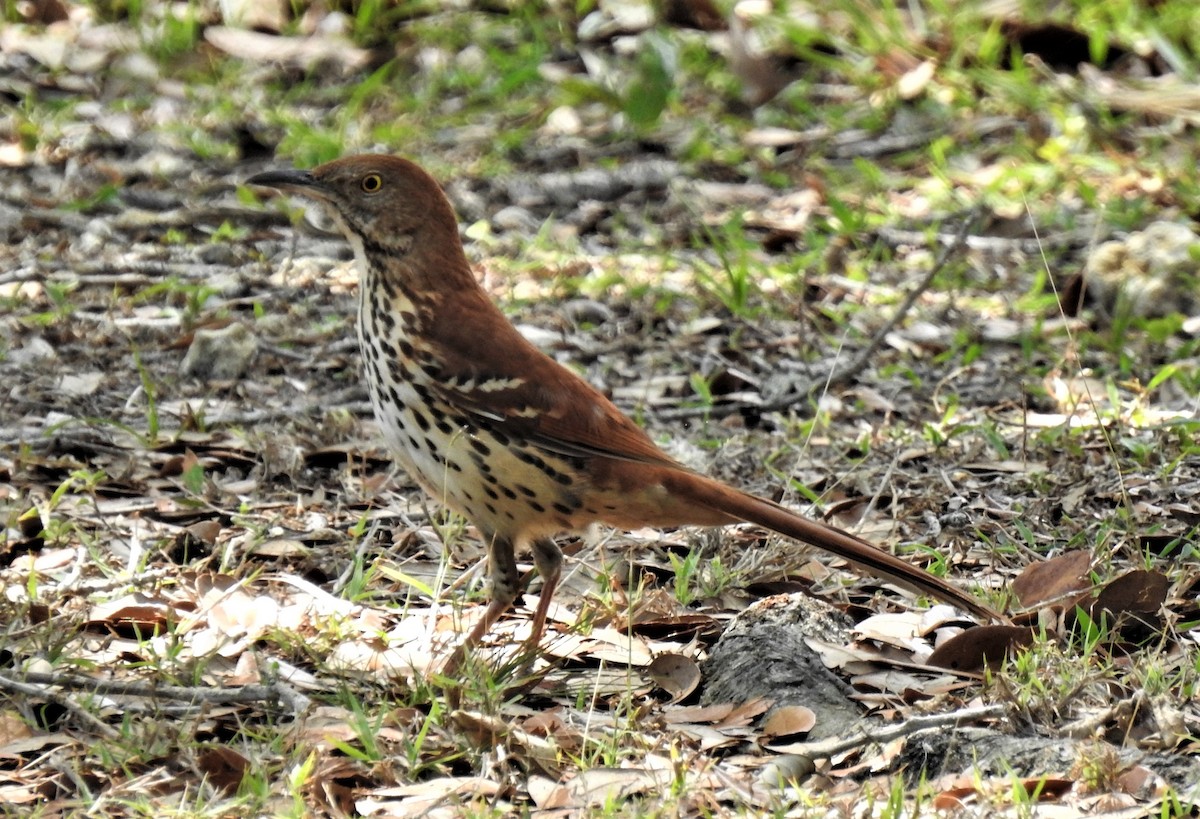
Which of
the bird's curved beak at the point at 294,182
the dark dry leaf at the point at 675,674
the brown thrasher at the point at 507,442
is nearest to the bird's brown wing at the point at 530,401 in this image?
the brown thrasher at the point at 507,442

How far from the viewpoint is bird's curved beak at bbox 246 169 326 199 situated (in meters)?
4.18

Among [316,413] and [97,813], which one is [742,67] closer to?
[316,413]

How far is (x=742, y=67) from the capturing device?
814 cm

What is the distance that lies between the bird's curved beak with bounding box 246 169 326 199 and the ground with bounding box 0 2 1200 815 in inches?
34.0

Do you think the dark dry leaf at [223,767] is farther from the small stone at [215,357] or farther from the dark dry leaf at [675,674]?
the small stone at [215,357]

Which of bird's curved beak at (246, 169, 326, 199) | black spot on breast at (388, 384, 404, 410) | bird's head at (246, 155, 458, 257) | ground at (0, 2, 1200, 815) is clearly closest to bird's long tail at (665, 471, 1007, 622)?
ground at (0, 2, 1200, 815)

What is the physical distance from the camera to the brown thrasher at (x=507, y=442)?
377 cm

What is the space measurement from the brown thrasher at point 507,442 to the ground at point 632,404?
19 centimetres

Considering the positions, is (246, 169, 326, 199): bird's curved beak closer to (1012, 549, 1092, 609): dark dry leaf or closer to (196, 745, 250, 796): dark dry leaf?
(196, 745, 250, 796): dark dry leaf

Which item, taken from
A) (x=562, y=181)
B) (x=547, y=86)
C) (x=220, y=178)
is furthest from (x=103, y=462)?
(x=547, y=86)

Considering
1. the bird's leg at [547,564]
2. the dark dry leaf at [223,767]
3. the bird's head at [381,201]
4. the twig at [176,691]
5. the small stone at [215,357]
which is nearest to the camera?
the dark dry leaf at [223,767]

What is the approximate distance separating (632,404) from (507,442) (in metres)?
1.65

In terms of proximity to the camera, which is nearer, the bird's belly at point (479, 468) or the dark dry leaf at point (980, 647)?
the dark dry leaf at point (980, 647)

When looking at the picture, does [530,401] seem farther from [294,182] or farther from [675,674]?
[294,182]
